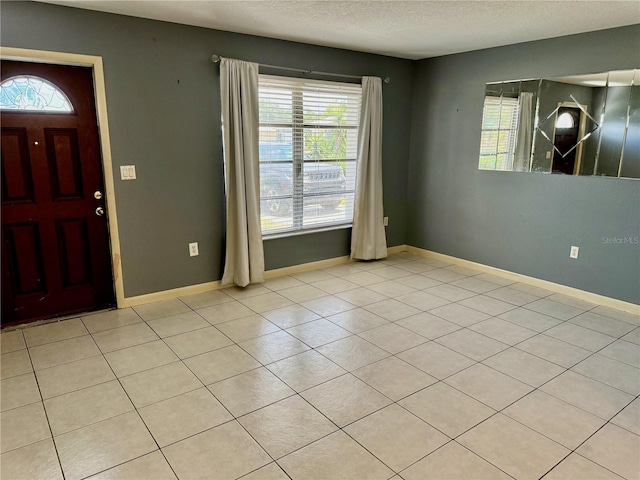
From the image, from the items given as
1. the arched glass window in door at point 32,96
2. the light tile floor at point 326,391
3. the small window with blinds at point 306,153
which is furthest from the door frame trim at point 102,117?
the small window with blinds at point 306,153

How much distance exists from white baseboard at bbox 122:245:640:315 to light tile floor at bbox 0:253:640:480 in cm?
11

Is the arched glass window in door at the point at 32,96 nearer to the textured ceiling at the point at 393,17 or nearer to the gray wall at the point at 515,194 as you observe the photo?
the textured ceiling at the point at 393,17

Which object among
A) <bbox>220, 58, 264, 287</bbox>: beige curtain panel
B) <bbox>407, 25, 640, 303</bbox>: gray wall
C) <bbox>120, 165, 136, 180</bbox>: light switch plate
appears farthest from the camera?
<bbox>220, 58, 264, 287</bbox>: beige curtain panel

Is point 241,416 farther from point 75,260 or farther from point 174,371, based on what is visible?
point 75,260

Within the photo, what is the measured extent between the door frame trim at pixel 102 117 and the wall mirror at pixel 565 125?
12.0 feet

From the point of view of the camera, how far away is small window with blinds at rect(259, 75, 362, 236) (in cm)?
413

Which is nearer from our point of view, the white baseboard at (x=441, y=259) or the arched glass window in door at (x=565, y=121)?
Answer: the white baseboard at (x=441, y=259)

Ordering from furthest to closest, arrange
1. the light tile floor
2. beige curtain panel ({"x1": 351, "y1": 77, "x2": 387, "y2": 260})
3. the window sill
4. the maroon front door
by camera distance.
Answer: beige curtain panel ({"x1": 351, "y1": 77, "x2": 387, "y2": 260})
the window sill
the maroon front door
the light tile floor

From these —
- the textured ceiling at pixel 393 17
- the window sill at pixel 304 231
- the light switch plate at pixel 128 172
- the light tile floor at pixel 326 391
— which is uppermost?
the textured ceiling at pixel 393 17

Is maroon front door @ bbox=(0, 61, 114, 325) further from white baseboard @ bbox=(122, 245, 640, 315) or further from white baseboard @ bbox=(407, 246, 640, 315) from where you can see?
white baseboard @ bbox=(407, 246, 640, 315)

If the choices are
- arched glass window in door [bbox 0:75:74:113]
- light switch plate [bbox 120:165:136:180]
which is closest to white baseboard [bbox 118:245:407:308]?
light switch plate [bbox 120:165:136:180]

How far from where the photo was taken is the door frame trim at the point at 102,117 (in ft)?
9.64

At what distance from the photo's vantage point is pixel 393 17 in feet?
10.5

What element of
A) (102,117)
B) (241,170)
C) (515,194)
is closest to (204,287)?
(241,170)
